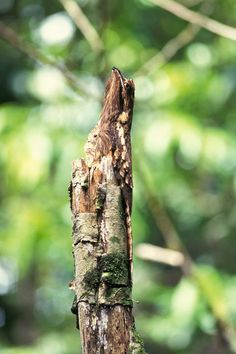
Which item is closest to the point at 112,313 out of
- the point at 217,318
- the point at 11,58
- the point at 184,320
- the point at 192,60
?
the point at 217,318

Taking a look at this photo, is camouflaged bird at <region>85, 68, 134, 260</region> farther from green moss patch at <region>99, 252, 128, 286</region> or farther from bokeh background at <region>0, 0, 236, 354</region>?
bokeh background at <region>0, 0, 236, 354</region>

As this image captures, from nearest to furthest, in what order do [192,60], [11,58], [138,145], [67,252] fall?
1. [138,145]
2. [67,252]
3. [192,60]
4. [11,58]

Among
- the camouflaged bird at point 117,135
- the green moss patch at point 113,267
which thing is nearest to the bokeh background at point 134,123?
the camouflaged bird at point 117,135

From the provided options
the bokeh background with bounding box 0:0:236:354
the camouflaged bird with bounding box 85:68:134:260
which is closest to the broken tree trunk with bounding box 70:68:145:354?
the camouflaged bird with bounding box 85:68:134:260

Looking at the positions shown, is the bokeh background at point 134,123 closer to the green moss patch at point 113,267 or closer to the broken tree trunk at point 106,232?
the broken tree trunk at point 106,232

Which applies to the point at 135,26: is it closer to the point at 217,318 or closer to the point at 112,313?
the point at 217,318

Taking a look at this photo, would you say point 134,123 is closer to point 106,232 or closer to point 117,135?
point 117,135

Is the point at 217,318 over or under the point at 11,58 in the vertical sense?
under
